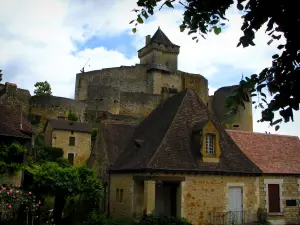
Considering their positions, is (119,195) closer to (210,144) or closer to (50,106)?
(210,144)

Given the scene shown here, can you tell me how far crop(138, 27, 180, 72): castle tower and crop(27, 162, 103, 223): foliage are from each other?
43590 millimetres

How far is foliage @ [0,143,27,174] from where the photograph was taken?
15109mm

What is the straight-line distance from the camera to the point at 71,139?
33.6 meters

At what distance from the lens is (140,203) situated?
541 inches

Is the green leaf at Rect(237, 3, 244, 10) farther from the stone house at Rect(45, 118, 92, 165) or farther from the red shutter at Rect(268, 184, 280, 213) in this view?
the stone house at Rect(45, 118, 92, 165)

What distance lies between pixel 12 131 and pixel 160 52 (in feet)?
149

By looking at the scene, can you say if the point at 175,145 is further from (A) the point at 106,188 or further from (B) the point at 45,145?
(B) the point at 45,145

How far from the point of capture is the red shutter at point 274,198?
49.5 feet

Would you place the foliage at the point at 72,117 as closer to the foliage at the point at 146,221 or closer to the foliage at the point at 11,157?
the foliage at the point at 11,157

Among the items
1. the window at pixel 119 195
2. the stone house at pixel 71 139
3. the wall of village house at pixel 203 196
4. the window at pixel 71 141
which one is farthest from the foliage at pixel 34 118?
the wall of village house at pixel 203 196

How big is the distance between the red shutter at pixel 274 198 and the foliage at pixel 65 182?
284 inches

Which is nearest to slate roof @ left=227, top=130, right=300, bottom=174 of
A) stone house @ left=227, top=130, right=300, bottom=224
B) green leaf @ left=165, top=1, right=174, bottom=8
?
stone house @ left=227, top=130, right=300, bottom=224

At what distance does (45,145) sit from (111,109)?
14.0 metres

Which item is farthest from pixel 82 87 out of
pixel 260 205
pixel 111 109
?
pixel 260 205
